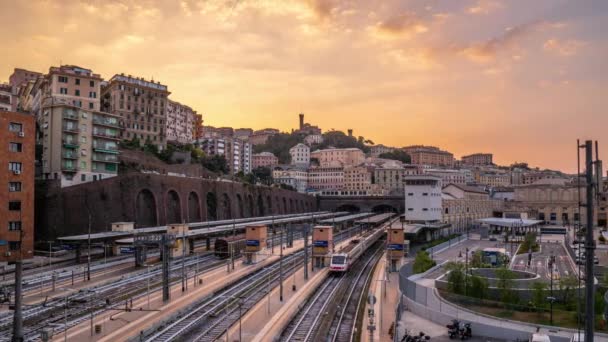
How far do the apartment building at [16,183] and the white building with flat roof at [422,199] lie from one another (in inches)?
2209

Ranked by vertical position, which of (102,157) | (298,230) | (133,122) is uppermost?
(133,122)

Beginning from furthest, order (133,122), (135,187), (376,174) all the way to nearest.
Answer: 1. (376,174)
2. (133,122)
3. (135,187)

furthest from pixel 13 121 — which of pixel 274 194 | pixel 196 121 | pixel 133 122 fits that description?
pixel 196 121

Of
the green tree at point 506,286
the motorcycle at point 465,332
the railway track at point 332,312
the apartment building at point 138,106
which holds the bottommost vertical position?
the railway track at point 332,312

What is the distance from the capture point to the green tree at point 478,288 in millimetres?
31188

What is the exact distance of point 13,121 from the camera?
157ft

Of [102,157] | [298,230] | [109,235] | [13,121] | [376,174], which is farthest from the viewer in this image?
[376,174]

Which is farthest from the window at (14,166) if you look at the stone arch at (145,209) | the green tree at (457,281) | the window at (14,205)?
the green tree at (457,281)

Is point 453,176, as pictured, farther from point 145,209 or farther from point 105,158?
point 105,158

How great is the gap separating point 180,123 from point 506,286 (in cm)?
11983

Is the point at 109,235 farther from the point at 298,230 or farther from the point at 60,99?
the point at 298,230

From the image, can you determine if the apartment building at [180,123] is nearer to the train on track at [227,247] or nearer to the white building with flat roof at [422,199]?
the white building with flat roof at [422,199]

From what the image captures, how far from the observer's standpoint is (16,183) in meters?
47.6

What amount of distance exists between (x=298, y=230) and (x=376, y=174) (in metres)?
87.0
